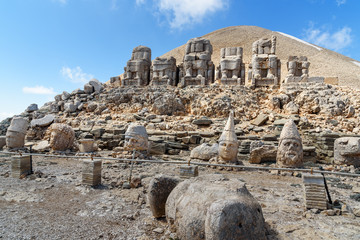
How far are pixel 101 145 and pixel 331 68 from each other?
45429 mm

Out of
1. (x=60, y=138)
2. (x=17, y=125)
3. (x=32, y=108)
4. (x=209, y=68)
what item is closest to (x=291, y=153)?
(x=60, y=138)

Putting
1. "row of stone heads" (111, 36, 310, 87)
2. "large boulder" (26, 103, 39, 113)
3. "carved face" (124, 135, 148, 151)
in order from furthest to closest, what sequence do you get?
"large boulder" (26, 103, 39, 113)
"row of stone heads" (111, 36, 310, 87)
"carved face" (124, 135, 148, 151)

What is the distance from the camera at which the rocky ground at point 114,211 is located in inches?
123

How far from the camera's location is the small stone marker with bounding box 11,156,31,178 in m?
5.89

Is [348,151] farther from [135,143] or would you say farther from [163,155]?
[135,143]

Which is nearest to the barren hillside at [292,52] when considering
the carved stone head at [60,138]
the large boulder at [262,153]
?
the large boulder at [262,153]

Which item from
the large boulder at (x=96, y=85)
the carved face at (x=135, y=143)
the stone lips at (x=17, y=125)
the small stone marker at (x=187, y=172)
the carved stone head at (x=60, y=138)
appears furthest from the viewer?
the large boulder at (x=96, y=85)

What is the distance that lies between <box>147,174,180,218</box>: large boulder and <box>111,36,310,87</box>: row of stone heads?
12.8 m

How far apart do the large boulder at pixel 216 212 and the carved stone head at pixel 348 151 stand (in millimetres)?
6744

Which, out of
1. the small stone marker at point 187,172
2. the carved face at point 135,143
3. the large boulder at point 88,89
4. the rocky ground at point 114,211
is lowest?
the rocky ground at point 114,211

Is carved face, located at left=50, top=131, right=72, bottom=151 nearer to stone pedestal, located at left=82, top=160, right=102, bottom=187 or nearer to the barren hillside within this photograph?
stone pedestal, located at left=82, top=160, right=102, bottom=187

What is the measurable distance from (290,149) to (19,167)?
300 inches

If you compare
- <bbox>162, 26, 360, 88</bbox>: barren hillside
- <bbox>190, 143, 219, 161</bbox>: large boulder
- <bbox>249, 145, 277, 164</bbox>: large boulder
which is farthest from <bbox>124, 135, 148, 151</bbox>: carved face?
<bbox>162, 26, 360, 88</bbox>: barren hillside

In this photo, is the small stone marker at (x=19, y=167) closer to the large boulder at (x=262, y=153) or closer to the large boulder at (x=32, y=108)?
the large boulder at (x=262, y=153)
